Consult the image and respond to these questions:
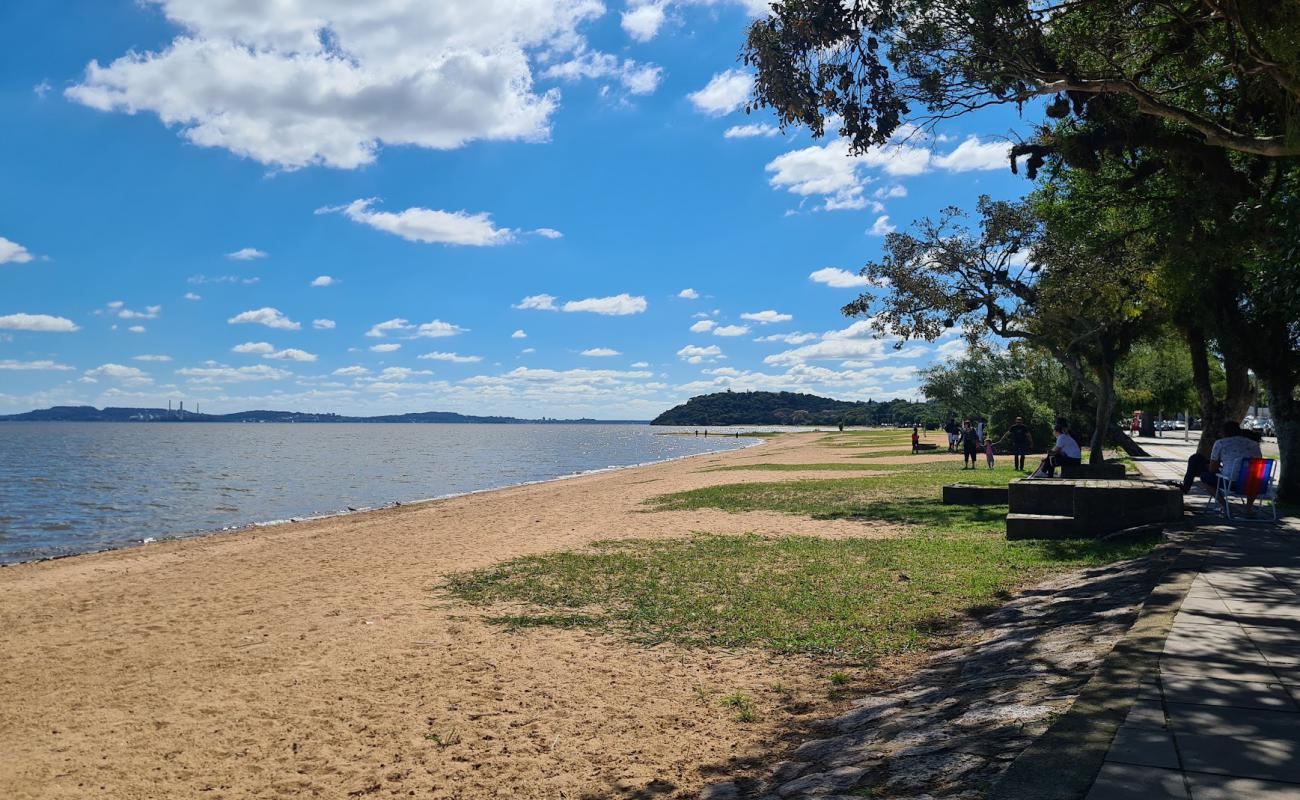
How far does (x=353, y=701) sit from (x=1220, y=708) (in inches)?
248

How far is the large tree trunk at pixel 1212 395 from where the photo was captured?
17.4 metres

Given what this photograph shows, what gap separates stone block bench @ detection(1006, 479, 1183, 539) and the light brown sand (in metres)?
6.81

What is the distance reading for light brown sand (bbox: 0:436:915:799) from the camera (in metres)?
5.62

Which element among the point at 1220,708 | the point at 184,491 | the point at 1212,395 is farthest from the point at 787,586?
the point at 184,491

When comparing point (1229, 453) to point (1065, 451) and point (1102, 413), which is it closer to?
point (1065, 451)

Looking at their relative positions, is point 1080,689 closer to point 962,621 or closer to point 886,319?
point 962,621

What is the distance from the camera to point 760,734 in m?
5.89

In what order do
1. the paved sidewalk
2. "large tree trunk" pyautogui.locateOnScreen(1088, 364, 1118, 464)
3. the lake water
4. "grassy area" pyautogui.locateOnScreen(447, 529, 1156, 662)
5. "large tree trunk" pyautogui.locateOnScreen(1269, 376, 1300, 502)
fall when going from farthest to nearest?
1. the lake water
2. "large tree trunk" pyautogui.locateOnScreen(1088, 364, 1118, 464)
3. "large tree trunk" pyautogui.locateOnScreen(1269, 376, 1300, 502)
4. "grassy area" pyautogui.locateOnScreen(447, 529, 1156, 662)
5. the paved sidewalk

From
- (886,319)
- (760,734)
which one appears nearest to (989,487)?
(886,319)

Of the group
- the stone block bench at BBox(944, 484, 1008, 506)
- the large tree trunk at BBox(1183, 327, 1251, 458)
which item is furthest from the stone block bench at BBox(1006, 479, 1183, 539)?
the large tree trunk at BBox(1183, 327, 1251, 458)

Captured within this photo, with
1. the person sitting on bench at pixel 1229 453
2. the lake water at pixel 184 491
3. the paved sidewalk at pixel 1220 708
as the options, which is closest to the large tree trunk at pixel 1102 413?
the person sitting on bench at pixel 1229 453

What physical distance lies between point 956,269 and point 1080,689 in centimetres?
2032

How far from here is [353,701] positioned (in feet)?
23.1

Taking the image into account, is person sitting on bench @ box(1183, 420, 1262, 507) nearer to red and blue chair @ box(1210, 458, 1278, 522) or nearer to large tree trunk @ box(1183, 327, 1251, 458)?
red and blue chair @ box(1210, 458, 1278, 522)
